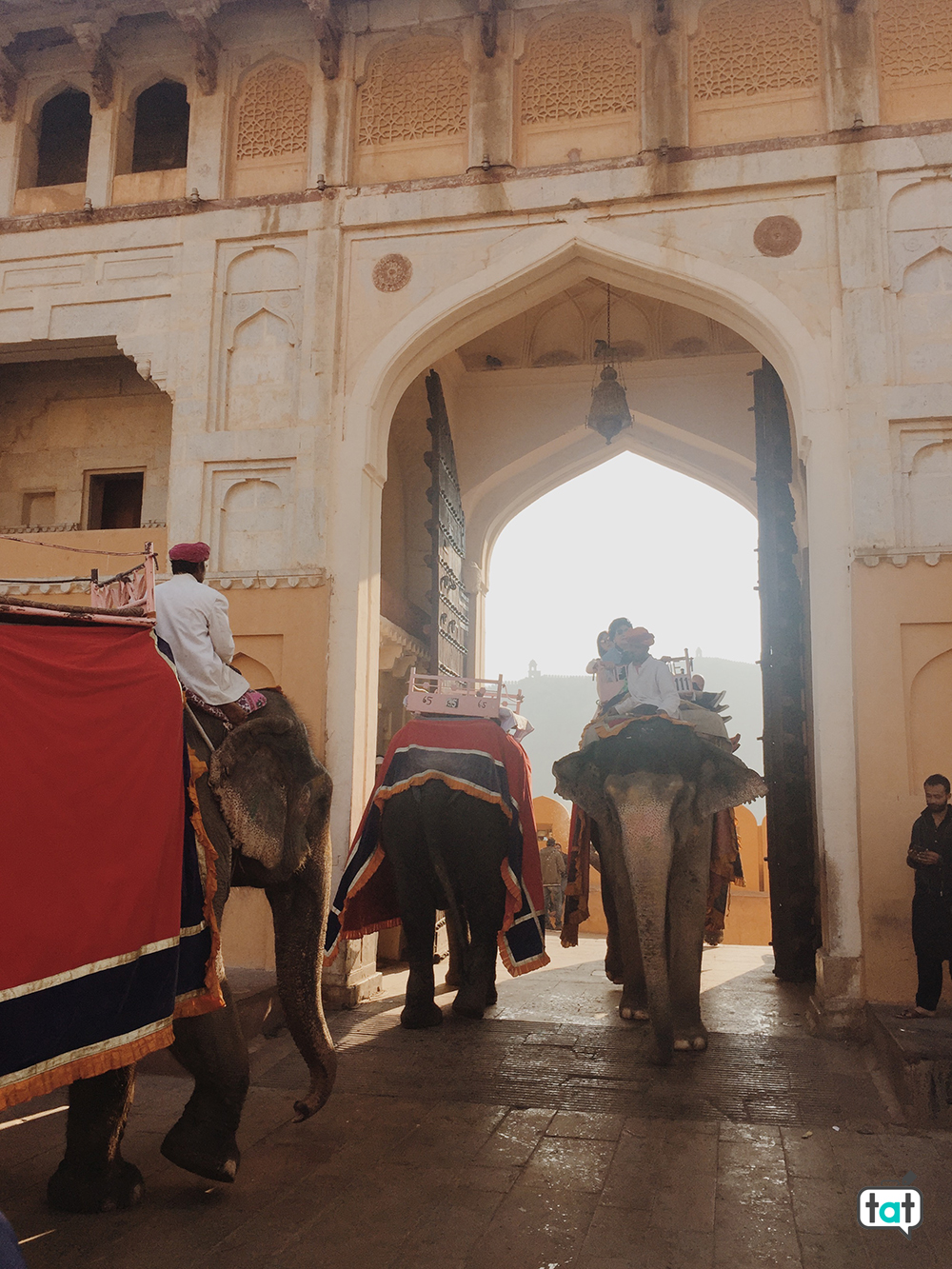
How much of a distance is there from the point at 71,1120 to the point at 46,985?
2.98ft

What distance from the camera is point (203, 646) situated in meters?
3.77

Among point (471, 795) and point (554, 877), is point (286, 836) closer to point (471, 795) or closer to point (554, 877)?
point (471, 795)

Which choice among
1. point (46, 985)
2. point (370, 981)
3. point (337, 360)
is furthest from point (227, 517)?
point (46, 985)

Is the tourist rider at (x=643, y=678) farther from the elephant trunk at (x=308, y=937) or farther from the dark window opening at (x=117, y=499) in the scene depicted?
the dark window opening at (x=117, y=499)

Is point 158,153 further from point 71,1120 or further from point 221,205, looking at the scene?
point 71,1120

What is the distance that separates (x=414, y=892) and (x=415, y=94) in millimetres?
5876

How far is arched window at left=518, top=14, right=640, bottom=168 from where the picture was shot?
24.9 ft

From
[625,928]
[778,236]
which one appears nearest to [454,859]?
[625,928]

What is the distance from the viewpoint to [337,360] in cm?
759

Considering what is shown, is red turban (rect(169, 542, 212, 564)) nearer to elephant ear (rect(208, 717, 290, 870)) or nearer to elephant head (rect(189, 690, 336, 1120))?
elephant head (rect(189, 690, 336, 1120))

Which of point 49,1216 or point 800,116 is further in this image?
point 800,116

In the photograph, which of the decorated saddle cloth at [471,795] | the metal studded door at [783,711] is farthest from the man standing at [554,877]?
the decorated saddle cloth at [471,795]

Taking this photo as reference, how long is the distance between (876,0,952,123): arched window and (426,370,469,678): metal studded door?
392 cm

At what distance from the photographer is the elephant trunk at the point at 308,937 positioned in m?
3.59
